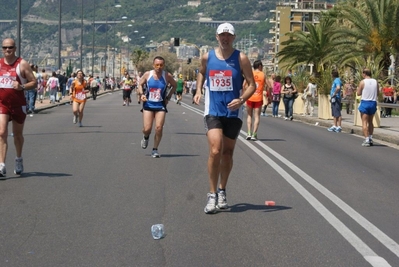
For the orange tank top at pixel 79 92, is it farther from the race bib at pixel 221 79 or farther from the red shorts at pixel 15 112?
the race bib at pixel 221 79

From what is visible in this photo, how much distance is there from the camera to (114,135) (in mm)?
21531

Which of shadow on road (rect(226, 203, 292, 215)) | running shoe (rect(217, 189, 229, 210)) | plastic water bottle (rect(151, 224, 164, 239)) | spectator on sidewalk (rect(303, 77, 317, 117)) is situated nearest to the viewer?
plastic water bottle (rect(151, 224, 164, 239))

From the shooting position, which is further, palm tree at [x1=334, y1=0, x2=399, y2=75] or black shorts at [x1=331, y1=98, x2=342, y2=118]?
palm tree at [x1=334, y1=0, x2=399, y2=75]

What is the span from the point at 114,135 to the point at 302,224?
12.7m

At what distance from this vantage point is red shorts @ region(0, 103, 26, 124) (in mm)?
12297

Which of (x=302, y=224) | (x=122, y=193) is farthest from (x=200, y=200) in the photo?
(x=302, y=224)

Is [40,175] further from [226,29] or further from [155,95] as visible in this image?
[226,29]

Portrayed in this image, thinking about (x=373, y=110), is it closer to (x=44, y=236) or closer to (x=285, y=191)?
(x=285, y=191)

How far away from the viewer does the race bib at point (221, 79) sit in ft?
32.0

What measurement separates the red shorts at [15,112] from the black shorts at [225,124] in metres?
3.66

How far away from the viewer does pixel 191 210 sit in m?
9.99

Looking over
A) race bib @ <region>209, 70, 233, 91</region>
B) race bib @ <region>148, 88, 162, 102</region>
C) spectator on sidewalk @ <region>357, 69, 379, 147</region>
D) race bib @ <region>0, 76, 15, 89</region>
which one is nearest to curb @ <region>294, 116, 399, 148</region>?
spectator on sidewalk @ <region>357, 69, 379, 147</region>

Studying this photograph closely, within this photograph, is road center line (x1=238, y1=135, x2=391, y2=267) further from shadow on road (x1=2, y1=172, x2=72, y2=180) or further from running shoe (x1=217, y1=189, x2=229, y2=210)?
shadow on road (x1=2, y1=172, x2=72, y2=180)

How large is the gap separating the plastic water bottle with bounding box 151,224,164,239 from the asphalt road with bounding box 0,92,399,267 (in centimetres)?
6
